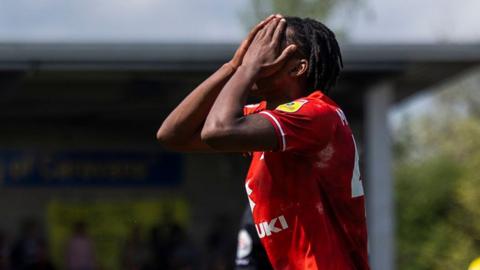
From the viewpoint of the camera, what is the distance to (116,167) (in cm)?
1952

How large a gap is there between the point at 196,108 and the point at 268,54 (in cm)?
33

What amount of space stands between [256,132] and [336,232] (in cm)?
47

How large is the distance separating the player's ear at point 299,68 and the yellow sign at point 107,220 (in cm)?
1533

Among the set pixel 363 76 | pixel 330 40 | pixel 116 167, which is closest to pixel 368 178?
pixel 363 76

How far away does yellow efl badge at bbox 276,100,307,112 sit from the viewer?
3.65 meters

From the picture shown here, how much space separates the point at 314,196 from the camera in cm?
368

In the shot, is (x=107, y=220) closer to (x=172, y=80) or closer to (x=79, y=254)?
(x=79, y=254)

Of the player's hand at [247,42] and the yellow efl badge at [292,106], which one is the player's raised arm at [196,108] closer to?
the player's hand at [247,42]

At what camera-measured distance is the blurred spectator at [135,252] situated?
718 inches

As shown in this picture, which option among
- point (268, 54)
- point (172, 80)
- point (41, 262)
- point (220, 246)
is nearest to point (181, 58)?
point (172, 80)

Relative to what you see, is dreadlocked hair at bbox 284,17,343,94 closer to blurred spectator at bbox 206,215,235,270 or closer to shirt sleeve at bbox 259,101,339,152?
shirt sleeve at bbox 259,101,339,152

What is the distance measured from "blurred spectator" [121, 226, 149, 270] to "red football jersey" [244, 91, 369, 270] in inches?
574

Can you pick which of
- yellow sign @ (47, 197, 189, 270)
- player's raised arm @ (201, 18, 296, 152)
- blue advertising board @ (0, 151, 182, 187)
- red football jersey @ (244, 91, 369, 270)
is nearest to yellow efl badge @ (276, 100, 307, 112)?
red football jersey @ (244, 91, 369, 270)

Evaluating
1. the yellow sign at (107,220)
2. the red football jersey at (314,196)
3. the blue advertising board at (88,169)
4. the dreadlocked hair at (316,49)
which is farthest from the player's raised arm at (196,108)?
the blue advertising board at (88,169)
